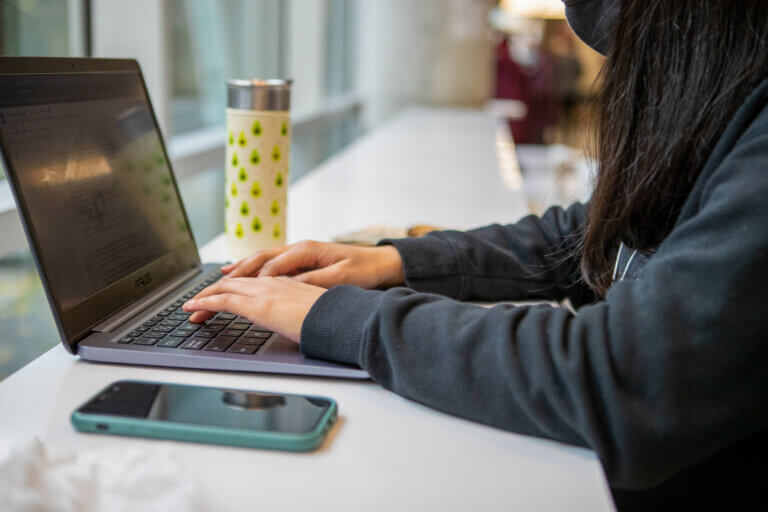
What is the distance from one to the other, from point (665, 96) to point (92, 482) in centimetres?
48

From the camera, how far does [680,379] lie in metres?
0.47

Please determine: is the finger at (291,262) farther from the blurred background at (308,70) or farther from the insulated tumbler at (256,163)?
the blurred background at (308,70)

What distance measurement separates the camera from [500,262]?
0.85 meters

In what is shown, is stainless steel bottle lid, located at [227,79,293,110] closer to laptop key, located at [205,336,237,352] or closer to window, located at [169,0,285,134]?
laptop key, located at [205,336,237,352]

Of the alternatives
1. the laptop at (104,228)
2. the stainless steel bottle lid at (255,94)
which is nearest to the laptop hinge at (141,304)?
the laptop at (104,228)

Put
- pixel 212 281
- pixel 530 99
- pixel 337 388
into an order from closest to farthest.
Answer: pixel 337 388
pixel 212 281
pixel 530 99

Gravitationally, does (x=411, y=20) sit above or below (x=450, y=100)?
above

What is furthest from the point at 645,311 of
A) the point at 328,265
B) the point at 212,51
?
the point at 212,51

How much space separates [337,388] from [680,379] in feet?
0.84

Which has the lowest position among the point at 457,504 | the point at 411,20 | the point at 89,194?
the point at 457,504

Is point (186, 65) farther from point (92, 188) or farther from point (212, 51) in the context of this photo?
point (92, 188)

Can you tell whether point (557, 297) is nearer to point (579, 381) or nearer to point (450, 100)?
point (579, 381)

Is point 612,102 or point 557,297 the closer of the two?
point 612,102

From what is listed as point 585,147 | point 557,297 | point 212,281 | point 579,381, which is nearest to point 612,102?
point 585,147
